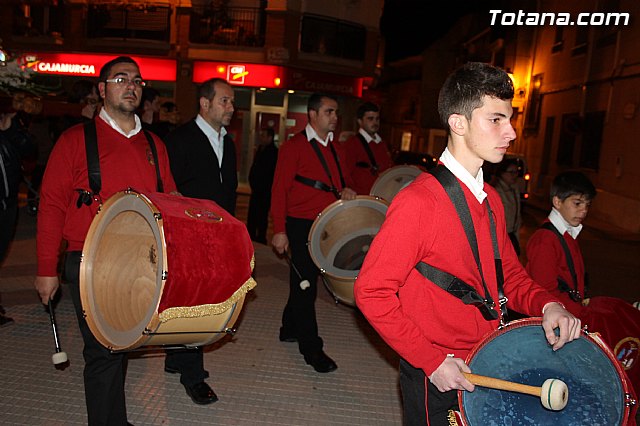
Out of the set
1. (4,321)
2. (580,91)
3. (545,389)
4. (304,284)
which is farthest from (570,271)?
(580,91)

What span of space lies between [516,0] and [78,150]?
30551mm

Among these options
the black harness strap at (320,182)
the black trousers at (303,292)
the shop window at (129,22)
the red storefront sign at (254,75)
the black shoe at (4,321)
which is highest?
the shop window at (129,22)

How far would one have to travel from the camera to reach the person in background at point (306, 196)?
16.7 ft

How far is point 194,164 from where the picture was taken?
14.8 ft

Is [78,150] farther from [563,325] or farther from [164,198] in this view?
[563,325]

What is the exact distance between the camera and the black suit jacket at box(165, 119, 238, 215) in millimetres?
4484

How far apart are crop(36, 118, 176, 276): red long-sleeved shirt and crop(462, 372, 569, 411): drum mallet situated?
2.27 m

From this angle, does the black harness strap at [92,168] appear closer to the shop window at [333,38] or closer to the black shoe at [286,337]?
the black shoe at [286,337]

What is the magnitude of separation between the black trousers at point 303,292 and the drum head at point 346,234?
32 centimetres

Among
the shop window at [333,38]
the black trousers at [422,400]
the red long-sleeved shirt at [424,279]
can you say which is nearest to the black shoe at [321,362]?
the black trousers at [422,400]

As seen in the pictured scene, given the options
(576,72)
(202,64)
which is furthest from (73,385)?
(576,72)

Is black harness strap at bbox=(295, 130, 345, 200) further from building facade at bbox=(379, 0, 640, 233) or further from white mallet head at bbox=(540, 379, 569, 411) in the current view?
building facade at bbox=(379, 0, 640, 233)

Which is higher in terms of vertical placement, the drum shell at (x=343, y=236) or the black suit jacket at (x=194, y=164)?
the black suit jacket at (x=194, y=164)

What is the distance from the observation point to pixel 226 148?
4.74 metres
